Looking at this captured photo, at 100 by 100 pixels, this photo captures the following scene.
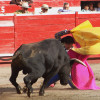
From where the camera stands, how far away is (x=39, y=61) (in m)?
5.22

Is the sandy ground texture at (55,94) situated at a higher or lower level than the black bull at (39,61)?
lower

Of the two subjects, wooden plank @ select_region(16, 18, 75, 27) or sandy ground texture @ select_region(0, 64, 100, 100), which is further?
wooden plank @ select_region(16, 18, 75, 27)

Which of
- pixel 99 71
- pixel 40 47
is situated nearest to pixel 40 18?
pixel 99 71

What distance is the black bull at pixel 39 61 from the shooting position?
516 cm

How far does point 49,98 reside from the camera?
5461 mm

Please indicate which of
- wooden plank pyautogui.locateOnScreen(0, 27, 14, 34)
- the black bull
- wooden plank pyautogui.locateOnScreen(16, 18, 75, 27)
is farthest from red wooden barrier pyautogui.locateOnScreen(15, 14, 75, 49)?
the black bull

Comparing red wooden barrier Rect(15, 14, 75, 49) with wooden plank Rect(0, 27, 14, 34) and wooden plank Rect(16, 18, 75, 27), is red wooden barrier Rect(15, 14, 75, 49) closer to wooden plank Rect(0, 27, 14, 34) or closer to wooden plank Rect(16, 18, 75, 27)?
wooden plank Rect(16, 18, 75, 27)

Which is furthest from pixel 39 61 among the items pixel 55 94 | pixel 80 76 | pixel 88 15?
pixel 88 15

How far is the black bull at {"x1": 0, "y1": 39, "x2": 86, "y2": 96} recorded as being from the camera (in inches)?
203

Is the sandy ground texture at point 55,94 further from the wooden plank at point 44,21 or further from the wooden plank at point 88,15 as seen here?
the wooden plank at point 88,15

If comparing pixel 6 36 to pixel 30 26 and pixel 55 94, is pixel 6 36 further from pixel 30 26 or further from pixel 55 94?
pixel 55 94

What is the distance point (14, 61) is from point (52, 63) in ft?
1.67

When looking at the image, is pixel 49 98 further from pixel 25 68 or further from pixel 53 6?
pixel 53 6

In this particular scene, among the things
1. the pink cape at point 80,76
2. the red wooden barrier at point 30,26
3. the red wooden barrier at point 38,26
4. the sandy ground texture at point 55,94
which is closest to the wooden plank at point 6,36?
the red wooden barrier at point 30,26
